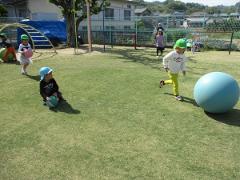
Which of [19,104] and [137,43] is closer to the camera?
[19,104]

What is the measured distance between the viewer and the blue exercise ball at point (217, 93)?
582 centimetres

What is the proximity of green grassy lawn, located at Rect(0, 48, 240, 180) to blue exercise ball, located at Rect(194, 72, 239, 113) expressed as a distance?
291 millimetres

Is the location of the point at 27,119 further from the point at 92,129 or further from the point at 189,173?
the point at 189,173

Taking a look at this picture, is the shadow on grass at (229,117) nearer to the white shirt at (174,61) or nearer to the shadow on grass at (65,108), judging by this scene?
the white shirt at (174,61)

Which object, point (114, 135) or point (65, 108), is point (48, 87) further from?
point (114, 135)

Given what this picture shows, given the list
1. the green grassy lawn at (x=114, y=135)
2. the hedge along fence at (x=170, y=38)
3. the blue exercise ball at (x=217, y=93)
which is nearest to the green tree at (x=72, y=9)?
the hedge along fence at (x=170, y=38)

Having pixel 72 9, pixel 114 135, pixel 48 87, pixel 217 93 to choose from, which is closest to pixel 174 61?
pixel 217 93

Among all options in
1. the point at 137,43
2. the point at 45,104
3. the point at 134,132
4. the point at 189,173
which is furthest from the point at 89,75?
the point at 137,43

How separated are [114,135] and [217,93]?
2.37 metres

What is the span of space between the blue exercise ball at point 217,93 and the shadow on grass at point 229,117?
16 centimetres

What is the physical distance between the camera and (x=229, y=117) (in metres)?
6.14

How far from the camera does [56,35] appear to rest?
21797 mm

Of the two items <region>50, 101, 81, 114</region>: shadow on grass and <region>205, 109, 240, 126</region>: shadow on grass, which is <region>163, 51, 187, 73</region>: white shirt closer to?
<region>205, 109, 240, 126</region>: shadow on grass

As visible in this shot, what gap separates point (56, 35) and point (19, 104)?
15665 millimetres
